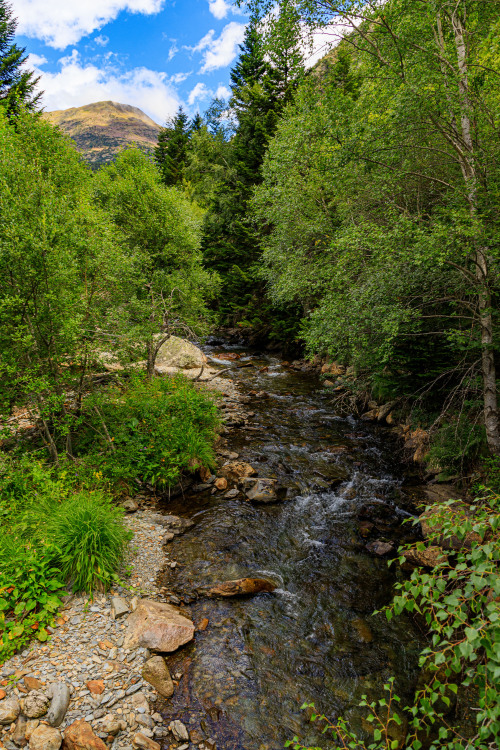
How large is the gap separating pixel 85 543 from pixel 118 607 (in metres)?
1.13

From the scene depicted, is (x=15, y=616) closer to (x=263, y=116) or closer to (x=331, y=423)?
(x=331, y=423)

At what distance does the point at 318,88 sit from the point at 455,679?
13.3 metres

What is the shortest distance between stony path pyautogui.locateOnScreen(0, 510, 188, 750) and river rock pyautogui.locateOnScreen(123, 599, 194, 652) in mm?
118

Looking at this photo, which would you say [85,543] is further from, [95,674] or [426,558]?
[426,558]

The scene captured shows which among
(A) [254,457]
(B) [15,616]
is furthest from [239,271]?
(B) [15,616]

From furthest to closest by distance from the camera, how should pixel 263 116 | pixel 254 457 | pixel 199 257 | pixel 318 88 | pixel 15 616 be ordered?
pixel 263 116, pixel 199 257, pixel 254 457, pixel 318 88, pixel 15 616

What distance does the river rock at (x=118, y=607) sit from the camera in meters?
5.60

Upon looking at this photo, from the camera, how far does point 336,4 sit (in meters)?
7.56

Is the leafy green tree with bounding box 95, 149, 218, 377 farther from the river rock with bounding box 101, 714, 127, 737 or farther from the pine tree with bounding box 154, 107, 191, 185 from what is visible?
the pine tree with bounding box 154, 107, 191, 185

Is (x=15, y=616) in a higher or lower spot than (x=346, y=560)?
Result: higher

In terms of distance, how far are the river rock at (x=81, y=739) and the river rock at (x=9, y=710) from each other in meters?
0.61

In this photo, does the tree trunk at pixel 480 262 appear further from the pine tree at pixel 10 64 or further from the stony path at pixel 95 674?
the pine tree at pixel 10 64

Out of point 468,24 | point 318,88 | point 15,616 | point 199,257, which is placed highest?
point 468,24

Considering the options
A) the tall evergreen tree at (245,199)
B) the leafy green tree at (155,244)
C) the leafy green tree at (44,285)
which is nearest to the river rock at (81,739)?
the leafy green tree at (44,285)
